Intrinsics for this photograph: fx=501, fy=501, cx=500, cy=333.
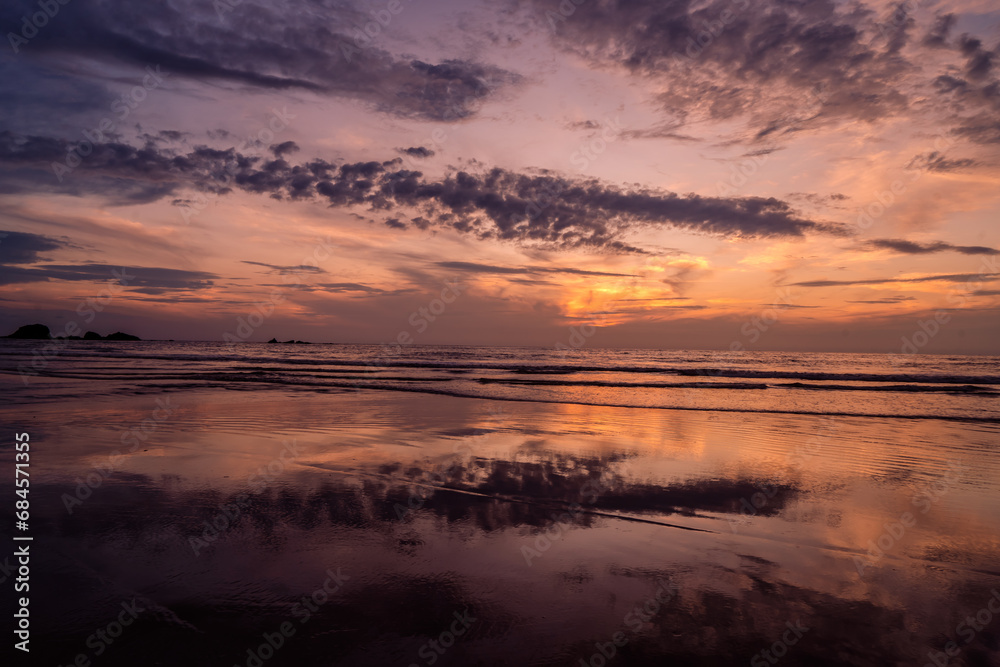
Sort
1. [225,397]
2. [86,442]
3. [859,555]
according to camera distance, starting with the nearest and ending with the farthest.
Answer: [859,555], [86,442], [225,397]

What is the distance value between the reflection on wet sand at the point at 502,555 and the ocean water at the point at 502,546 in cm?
3

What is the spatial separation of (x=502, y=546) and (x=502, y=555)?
0.24 metres

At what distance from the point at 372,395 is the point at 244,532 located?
15.1 meters

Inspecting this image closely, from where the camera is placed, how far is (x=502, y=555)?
480 centimetres

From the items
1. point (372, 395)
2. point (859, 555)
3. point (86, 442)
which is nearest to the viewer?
point (859, 555)

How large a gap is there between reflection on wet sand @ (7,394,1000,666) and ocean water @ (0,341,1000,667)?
0.03 metres

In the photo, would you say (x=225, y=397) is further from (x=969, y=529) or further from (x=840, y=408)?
(x=840, y=408)

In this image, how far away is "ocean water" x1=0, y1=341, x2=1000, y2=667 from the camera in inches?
134

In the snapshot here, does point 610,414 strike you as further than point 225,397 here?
No

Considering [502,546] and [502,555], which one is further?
[502,546]

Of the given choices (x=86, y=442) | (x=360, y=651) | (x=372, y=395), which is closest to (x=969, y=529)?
(x=360, y=651)

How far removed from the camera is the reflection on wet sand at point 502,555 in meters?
3.39

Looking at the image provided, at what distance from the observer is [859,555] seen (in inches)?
200

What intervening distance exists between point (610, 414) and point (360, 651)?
44.1 feet
